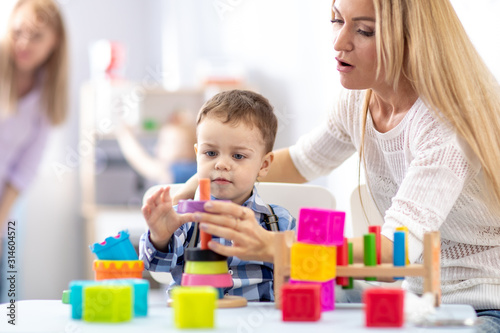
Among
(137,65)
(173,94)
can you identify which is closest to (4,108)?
(173,94)

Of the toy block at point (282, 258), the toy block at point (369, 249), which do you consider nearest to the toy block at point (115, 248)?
the toy block at point (282, 258)

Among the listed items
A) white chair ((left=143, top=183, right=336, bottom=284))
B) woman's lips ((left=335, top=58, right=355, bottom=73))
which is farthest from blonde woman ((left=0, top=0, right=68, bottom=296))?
woman's lips ((left=335, top=58, right=355, bottom=73))

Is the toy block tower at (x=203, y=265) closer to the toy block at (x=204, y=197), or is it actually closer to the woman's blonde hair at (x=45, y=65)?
the toy block at (x=204, y=197)

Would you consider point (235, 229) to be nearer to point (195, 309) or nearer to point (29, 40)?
point (195, 309)

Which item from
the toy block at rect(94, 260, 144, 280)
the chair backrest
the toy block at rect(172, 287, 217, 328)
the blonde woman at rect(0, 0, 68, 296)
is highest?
the blonde woman at rect(0, 0, 68, 296)

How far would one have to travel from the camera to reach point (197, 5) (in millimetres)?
4254

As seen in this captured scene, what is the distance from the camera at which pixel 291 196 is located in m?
1.32

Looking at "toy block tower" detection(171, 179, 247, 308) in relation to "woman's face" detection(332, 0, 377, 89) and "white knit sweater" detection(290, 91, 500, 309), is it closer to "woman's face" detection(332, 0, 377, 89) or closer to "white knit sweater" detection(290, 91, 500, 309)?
"white knit sweater" detection(290, 91, 500, 309)

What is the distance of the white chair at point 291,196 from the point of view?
130 centimetres

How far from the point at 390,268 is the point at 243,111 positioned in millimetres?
432

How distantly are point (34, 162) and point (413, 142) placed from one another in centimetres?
326

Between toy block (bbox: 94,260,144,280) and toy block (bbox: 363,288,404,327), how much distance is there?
0.34 meters

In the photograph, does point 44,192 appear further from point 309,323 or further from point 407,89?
point 309,323

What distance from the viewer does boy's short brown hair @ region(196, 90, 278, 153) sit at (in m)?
1.11
